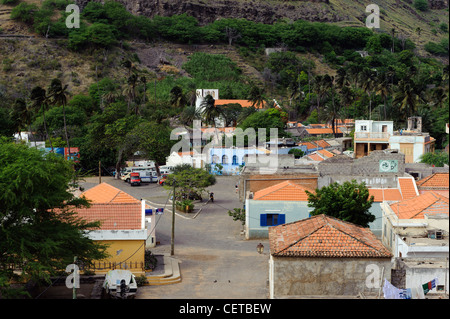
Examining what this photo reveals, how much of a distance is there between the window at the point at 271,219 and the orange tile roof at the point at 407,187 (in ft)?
21.2

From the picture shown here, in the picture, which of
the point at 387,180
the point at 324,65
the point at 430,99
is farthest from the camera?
the point at 324,65

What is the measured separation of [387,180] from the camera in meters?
37.7

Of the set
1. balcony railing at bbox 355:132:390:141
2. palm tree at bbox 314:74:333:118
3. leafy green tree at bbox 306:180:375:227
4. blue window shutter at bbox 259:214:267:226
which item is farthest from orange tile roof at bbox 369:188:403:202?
palm tree at bbox 314:74:333:118

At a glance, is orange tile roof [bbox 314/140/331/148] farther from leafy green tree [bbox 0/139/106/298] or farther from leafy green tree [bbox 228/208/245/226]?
leafy green tree [bbox 0/139/106/298]

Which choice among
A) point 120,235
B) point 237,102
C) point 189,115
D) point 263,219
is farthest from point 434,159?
point 237,102

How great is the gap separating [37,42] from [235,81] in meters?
32.4

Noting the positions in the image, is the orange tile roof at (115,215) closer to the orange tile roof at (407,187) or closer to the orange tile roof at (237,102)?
the orange tile roof at (407,187)

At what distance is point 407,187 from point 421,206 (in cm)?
746

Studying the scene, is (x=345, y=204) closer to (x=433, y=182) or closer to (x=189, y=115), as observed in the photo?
(x=433, y=182)

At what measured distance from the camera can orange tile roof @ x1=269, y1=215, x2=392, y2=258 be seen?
21203mm

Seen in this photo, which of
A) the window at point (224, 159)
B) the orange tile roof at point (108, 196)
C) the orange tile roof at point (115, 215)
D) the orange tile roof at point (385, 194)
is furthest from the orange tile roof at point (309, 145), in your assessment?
the orange tile roof at point (115, 215)

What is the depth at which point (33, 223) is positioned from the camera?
24.0m
